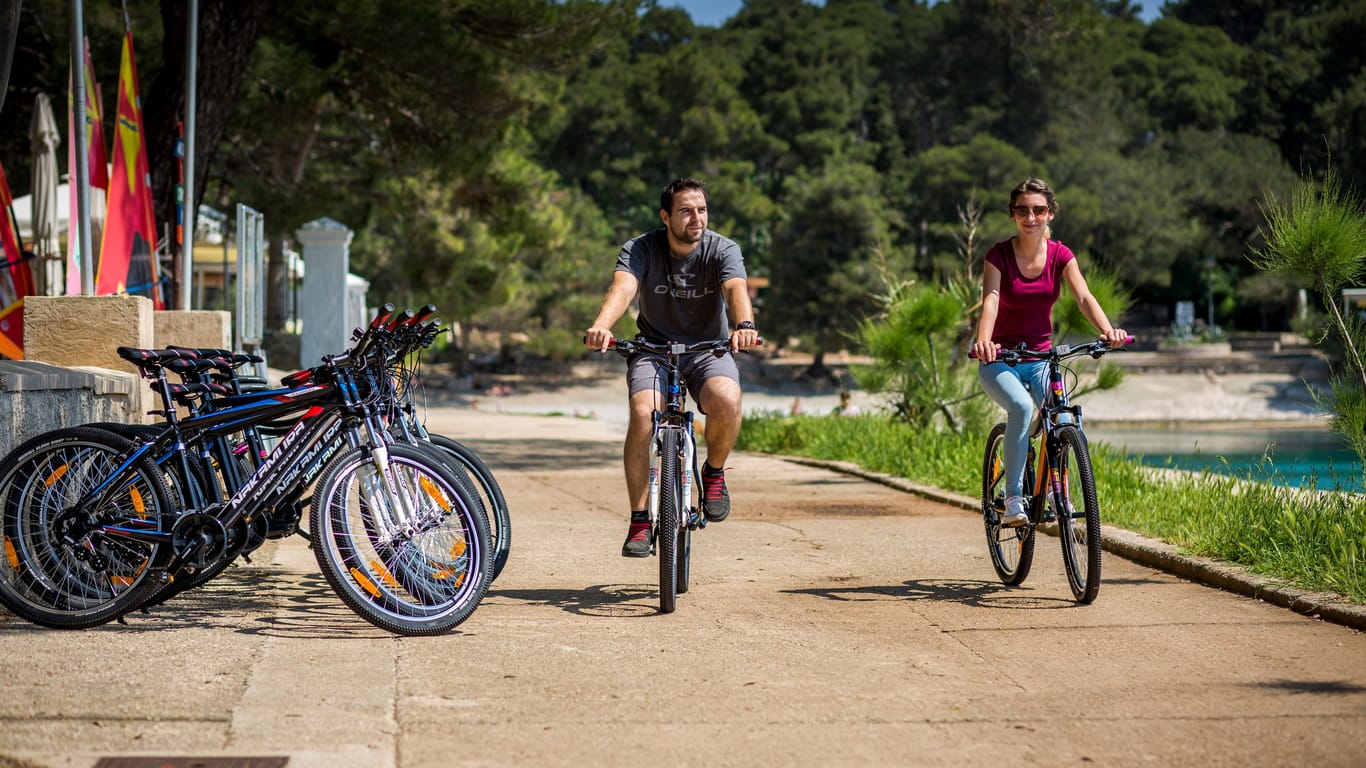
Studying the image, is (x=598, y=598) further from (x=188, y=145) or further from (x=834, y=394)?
(x=834, y=394)

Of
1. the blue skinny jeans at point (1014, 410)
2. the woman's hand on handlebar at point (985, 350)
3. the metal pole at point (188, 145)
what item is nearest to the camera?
the woman's hand on handlebar at point (985, 350)

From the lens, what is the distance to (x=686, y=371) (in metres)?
6.14

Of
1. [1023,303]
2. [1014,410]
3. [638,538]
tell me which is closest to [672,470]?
[638,538]

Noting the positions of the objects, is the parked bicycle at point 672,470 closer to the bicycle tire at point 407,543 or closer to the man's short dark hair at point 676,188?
the man's short dark hair at point 676,188

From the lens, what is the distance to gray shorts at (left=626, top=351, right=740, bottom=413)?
5.97 meters

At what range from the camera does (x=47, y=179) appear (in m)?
13.2

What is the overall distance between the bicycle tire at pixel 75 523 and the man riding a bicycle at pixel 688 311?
6.06 ft

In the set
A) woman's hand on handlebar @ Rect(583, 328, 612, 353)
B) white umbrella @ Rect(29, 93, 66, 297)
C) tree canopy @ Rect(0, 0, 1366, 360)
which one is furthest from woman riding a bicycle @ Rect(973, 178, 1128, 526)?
tree canopy @ Rect(0, 0, 1366, 360)

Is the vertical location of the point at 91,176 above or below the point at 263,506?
above

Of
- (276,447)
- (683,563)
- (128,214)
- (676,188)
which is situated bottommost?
(683,563)

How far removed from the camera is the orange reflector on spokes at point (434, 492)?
16.7ft

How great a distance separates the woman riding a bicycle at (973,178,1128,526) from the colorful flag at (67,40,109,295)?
6.42 meters

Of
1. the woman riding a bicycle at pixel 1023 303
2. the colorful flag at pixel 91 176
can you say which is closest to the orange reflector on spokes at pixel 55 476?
the woman riding a bicycle at pixel 1023 303

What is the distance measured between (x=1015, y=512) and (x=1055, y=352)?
677mm
